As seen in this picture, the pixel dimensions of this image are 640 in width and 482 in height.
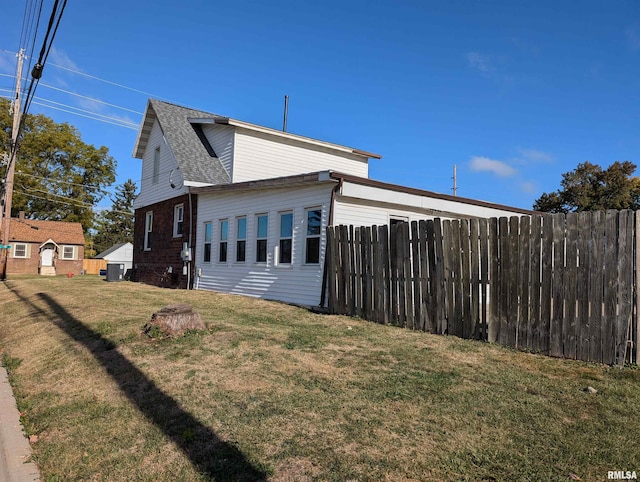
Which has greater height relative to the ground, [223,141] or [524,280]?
[223,141]

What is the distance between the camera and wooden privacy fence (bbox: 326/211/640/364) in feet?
17.9

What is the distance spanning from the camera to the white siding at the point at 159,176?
56.7 feet

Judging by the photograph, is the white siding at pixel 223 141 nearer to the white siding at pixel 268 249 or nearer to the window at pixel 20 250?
the white siding at pixel 268 249

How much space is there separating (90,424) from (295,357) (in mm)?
2445

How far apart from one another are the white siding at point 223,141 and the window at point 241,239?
12.2ft

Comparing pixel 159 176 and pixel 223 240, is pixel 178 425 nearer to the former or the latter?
pixel 223 240

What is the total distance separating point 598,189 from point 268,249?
1134 inches

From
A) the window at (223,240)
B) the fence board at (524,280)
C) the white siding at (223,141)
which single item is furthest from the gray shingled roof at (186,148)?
the fence board at (524,280)

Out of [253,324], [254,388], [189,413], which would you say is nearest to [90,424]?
[189,413]

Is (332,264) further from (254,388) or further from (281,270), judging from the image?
(254,388)

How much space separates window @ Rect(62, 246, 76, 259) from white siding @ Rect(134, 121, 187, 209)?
2414 cm

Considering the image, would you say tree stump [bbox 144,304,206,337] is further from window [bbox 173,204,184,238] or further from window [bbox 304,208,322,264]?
window [bbox 173,204,184,238]

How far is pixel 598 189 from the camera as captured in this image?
103ft

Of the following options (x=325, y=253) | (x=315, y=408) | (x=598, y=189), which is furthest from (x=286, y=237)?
(x=598, y=189)
